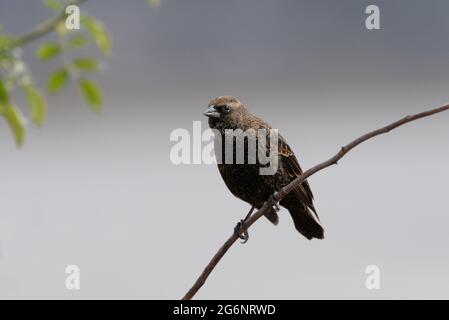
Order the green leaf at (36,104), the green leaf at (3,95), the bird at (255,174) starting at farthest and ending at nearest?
the bird at (255,174)
the green leaf at (36,104)
the green leaf at (3,95)

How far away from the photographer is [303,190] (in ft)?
11.7

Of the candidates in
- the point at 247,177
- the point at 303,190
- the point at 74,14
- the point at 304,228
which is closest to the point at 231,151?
the point at 247,177

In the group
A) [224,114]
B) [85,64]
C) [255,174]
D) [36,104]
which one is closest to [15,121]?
[36,104]

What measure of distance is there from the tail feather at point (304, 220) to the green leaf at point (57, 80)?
2780mm

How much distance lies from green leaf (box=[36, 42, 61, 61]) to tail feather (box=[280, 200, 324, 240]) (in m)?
2.81

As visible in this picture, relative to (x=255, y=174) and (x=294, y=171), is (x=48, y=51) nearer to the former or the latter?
(x=255, y=174)

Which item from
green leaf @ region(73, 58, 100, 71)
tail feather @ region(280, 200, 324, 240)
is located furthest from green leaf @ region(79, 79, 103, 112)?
tail feather @ region(280, 200, 324, 240)

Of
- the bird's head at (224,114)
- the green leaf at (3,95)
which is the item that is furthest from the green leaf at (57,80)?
the bird's head at (224,114)

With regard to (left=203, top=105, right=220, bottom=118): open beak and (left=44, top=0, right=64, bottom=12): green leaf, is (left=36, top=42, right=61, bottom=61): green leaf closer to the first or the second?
(left=44, top=0, right=64, bottom=12): green leaf

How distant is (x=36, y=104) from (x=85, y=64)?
5.1 inches

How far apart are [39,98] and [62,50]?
0.31ft

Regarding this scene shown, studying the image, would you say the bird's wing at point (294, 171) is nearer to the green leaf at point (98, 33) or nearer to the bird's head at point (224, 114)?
the bird's head at point (224, 114)

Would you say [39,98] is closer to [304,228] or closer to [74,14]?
[74,14]

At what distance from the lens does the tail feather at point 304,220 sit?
12.5 ft
